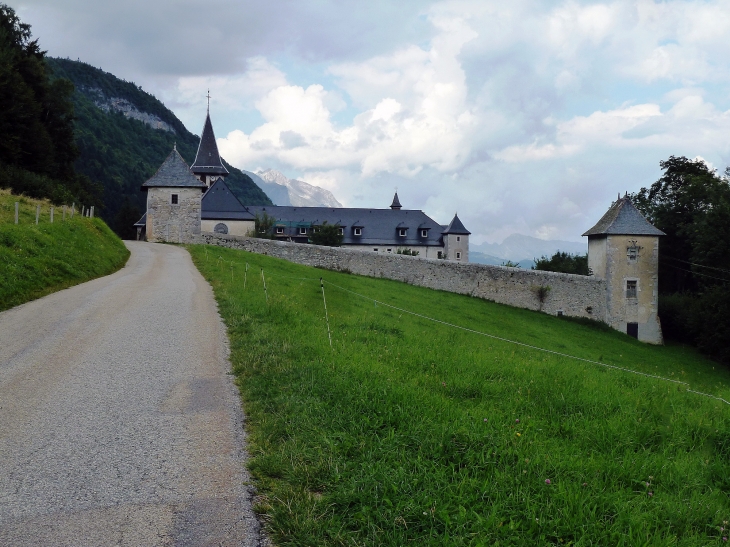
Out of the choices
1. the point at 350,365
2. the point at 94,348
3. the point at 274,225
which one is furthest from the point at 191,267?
the point at 274,225

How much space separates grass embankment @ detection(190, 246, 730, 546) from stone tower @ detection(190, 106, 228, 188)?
68.8 meters

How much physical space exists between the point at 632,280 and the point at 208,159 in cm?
5460

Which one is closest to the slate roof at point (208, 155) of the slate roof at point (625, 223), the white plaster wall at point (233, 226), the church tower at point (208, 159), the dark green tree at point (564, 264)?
the church tower at point (208, 159)

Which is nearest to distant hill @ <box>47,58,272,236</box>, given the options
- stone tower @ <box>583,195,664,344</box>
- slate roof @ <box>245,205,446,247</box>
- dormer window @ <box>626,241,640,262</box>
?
slate roof @ <box>245,205,446,247</box>

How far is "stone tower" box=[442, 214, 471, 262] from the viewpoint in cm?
7269

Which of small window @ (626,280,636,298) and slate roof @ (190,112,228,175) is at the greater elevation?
Result: slate roof @ (190,112,228,175)

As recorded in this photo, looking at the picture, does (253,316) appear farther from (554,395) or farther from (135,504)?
(135,504)

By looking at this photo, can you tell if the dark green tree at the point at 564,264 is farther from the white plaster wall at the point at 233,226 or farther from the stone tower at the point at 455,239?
the white plaster wall at the point at 233,226

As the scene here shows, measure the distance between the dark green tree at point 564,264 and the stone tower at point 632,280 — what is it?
6.57 m

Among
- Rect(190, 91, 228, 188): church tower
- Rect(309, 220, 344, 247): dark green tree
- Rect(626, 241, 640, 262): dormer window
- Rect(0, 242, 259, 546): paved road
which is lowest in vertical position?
Rect(0, 242, 259, 546): paved road

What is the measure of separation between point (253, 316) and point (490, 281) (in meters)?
27.9

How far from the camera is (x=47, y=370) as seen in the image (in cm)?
730

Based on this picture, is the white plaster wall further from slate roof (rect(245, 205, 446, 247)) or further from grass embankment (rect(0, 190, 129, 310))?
grass embankment (rect(0, 190, 129, 310))

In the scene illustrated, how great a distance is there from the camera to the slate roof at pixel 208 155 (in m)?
74.2
